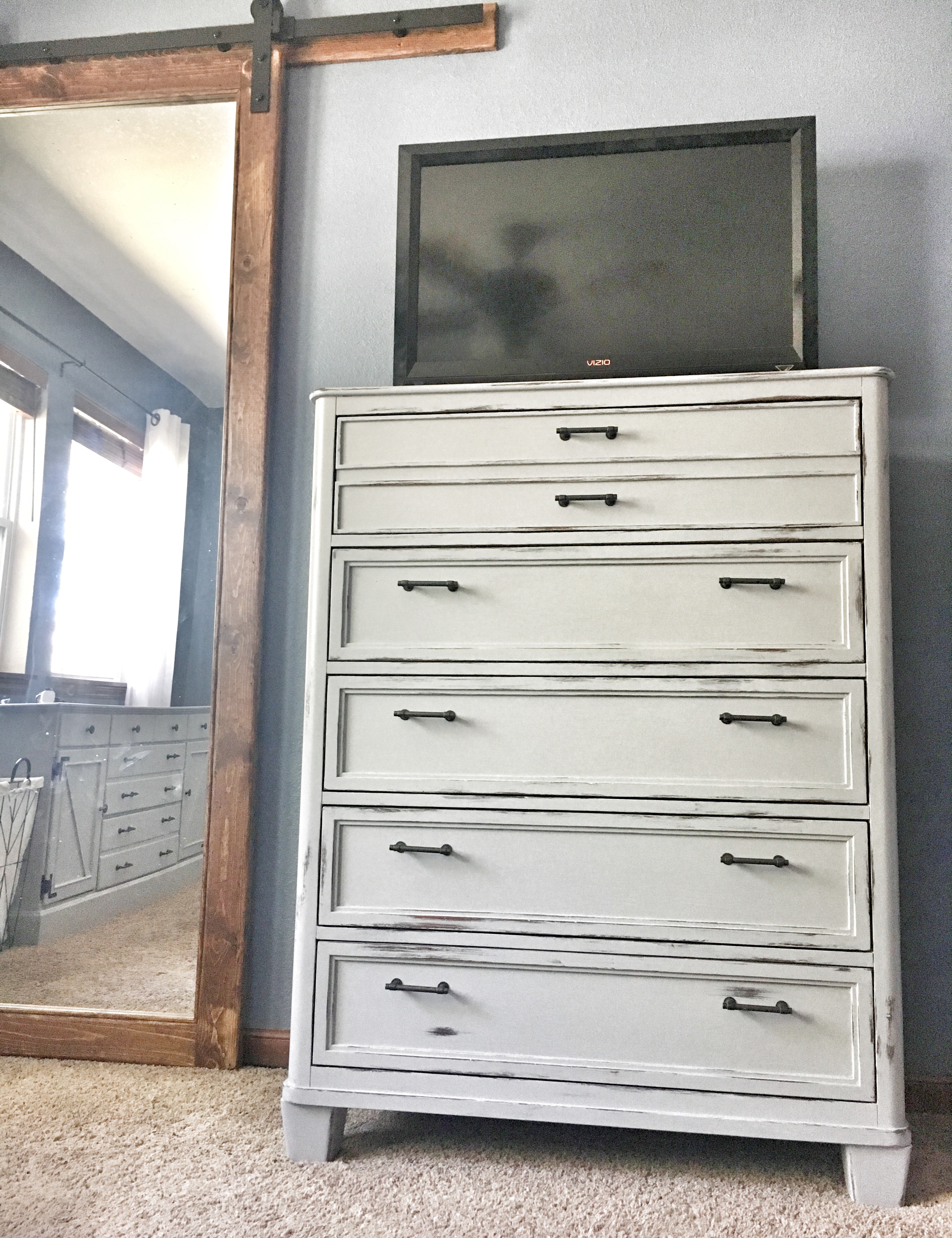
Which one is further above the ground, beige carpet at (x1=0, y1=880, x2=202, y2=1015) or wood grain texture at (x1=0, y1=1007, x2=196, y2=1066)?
beige carpet at (x1=0, y1=880, x2=202, y2=1015)

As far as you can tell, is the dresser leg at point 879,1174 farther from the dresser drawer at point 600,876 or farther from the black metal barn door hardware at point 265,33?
the black metal barn door hardware at point 265,33

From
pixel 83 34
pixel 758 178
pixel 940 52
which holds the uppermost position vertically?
pixel 83 34

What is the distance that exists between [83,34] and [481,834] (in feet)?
7.18

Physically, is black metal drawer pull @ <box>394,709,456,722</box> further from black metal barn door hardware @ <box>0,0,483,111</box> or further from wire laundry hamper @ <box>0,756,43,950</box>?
black metal barn door hardware @ <box>0,0,483,111</box>

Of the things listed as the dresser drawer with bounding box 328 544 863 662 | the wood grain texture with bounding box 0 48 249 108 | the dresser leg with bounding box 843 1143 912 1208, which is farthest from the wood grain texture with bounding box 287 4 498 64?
the dresser leg with bounding box 843 1143 912 1208

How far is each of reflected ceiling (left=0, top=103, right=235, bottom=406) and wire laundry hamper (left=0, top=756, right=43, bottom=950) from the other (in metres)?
0.96

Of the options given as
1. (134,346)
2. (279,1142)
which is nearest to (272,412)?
(134,346)

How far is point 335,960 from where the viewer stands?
1.63 metres

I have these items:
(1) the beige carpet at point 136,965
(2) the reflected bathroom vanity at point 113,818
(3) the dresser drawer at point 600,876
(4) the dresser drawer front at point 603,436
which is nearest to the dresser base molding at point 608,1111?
(3) the dresser drawer at point 600,876

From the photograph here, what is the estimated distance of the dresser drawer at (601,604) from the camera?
158 centimetres

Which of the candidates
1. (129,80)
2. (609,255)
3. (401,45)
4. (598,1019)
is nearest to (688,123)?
(609,255)

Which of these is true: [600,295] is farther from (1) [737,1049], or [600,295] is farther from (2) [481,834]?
(1) [737,1049]

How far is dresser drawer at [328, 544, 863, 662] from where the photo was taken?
158cm

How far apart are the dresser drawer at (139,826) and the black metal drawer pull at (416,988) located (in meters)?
0.76
